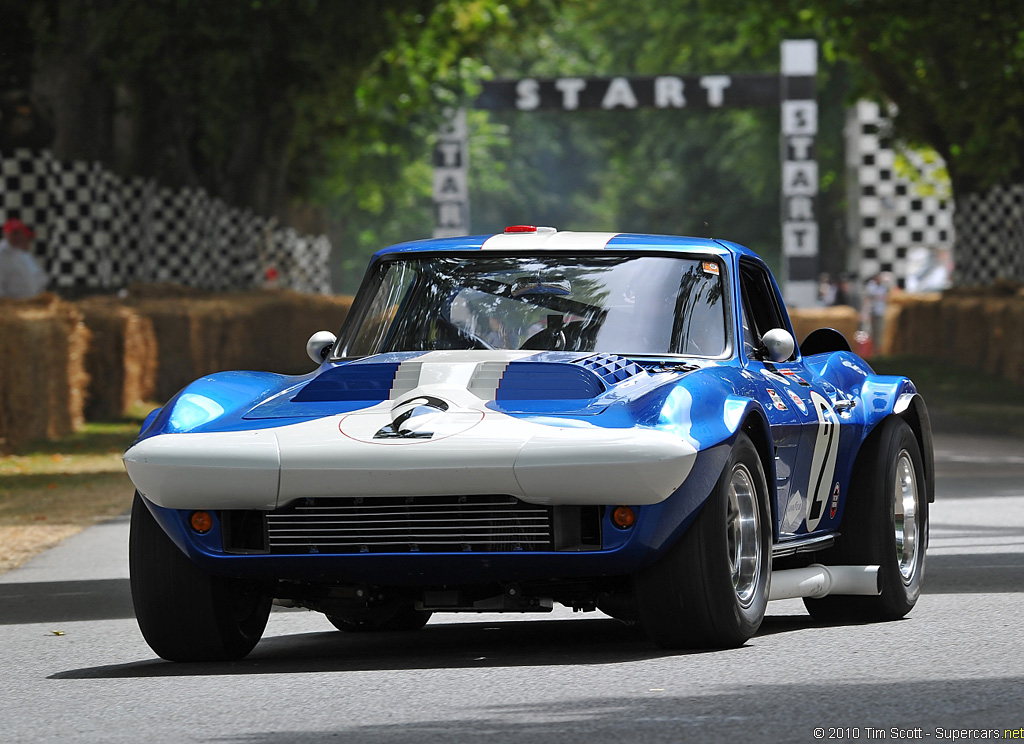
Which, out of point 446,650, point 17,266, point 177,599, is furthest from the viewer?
point 17,266

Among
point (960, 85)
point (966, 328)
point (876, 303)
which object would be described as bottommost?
point (876, 303)

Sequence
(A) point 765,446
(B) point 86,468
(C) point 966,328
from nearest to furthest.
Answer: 1. (A) point 765,446
2. (B) point 86,468
3. (C) point 966,328

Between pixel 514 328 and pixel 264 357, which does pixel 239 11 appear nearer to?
pixel 264 357

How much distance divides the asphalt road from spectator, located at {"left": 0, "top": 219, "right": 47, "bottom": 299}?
11253 millimetres

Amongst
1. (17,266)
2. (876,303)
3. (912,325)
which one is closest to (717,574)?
(17,266)

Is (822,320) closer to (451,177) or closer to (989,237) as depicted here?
(989,237)

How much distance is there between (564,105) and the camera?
134 ft

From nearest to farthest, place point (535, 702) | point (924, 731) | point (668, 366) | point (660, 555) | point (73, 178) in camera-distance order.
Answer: point (924, 731)
point (535, 702)
point (660, 555)
point (668, 366)
point (73, 178)

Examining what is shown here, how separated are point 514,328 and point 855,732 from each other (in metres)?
2.73

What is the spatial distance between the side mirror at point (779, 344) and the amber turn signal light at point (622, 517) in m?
1.57

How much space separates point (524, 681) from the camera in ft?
20.6

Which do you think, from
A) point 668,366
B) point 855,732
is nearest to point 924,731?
point 855,732

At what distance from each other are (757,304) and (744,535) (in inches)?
63.7

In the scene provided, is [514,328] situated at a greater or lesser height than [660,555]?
greater
